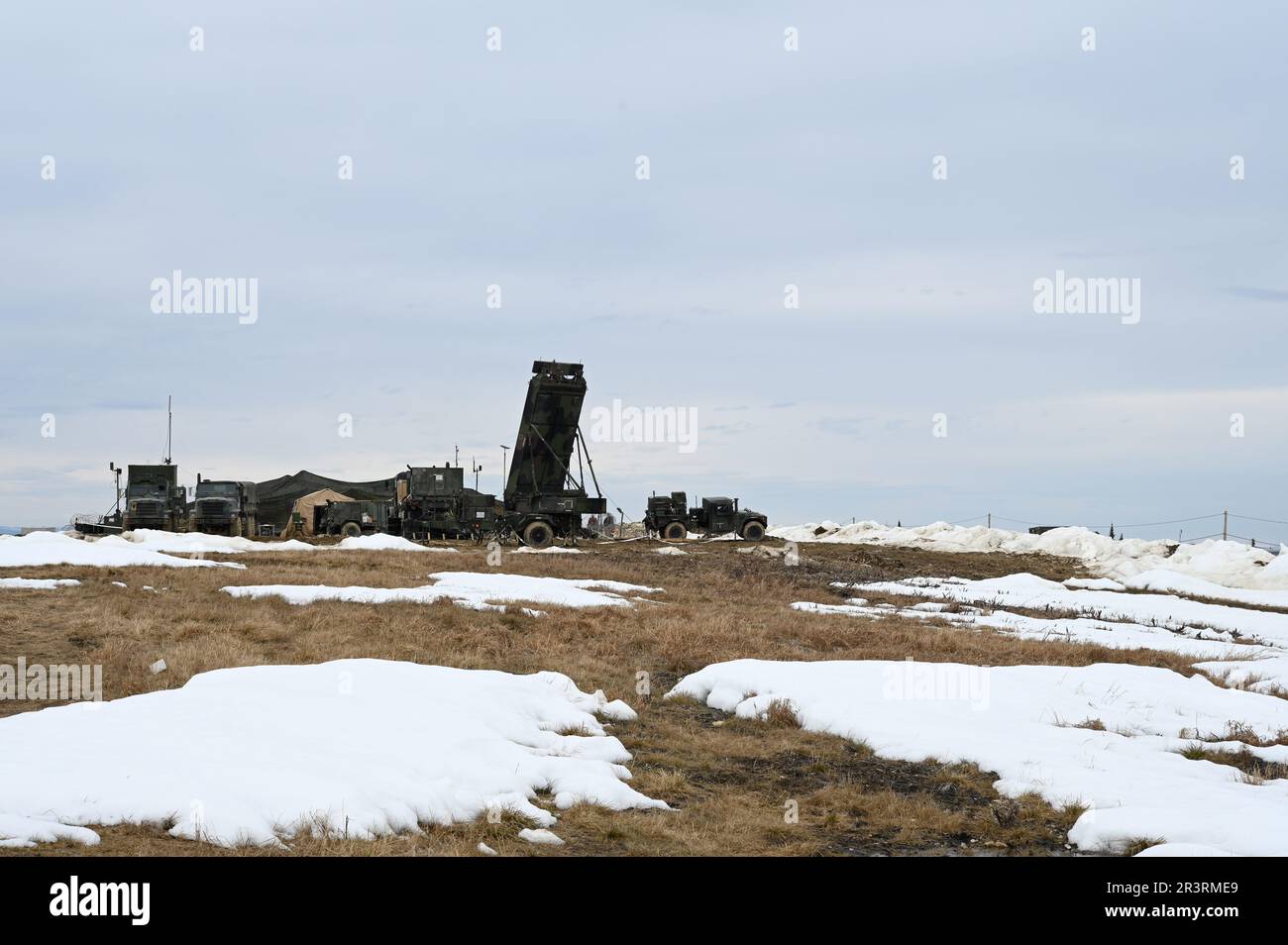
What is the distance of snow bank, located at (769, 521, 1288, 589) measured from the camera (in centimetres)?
3241

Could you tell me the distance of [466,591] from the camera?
19969 mm

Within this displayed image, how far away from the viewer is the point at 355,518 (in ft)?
161

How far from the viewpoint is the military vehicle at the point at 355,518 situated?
48.3 m

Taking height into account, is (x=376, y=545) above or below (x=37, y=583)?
below

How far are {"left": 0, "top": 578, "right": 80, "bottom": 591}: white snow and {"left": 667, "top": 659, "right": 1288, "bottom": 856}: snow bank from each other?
12442 millimetres

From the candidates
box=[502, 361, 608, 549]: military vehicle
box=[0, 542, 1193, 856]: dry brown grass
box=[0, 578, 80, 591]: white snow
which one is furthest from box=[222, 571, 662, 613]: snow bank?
box=[502, 361, 608, 549]: military vehicle

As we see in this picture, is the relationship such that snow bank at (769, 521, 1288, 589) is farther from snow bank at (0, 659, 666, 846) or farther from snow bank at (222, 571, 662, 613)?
snow bank at (0, 659, 666, 846)

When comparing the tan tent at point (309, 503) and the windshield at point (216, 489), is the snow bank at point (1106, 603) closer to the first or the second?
the windshield at point (216, 489)

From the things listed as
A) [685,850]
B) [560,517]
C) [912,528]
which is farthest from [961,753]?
[912,528]

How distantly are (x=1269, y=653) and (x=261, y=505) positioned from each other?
54.7 meters

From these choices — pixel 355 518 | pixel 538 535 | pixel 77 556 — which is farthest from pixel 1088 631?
pixel 355 518

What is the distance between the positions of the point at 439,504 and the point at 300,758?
38.6 metres

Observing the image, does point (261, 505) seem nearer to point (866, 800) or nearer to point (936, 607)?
point (936, 607)

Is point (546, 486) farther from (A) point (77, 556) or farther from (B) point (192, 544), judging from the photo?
(A) point (77, 556)
